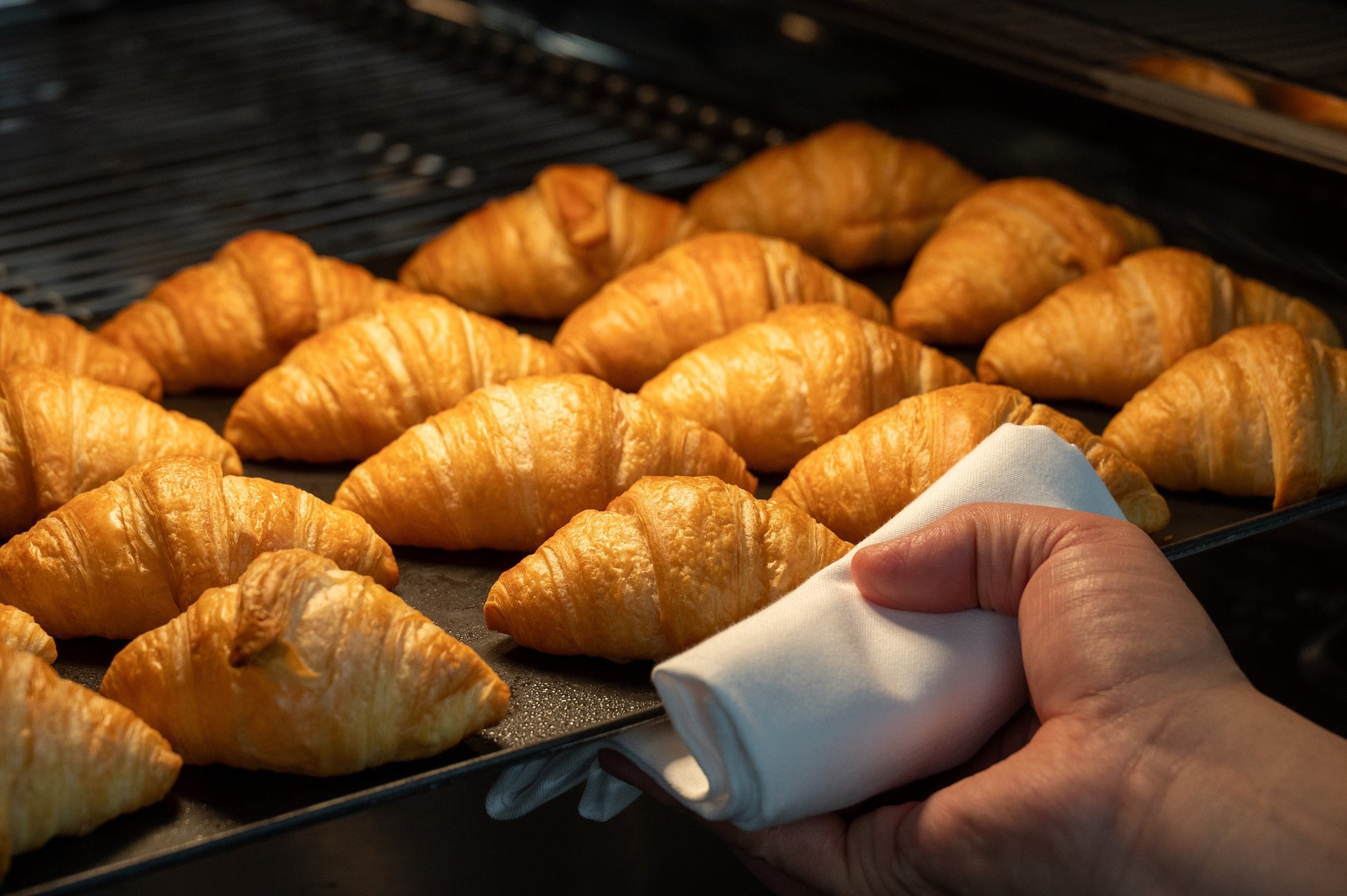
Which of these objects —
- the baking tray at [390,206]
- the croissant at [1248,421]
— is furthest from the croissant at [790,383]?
the croissant at [1248,421]

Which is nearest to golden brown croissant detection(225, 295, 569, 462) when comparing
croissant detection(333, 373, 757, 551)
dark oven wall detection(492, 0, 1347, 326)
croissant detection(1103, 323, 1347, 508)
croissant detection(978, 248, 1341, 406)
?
croissant detection(333, 373, 757, 551)

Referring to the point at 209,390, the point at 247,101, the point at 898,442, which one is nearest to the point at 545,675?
the point at 898,442

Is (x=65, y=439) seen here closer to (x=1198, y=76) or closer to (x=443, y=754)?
(x=443, y=754)

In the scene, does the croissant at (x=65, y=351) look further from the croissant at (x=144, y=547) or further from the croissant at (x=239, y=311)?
the croissant at (x=144, y=547)

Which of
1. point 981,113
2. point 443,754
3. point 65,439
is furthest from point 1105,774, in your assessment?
point 981,113

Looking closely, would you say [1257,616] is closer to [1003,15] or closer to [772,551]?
[772,551]
